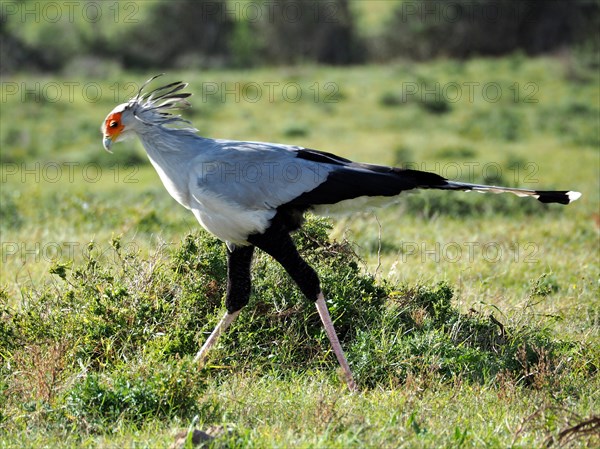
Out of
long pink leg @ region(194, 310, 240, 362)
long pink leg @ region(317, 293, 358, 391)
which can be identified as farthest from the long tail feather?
long pink leg @ region(194, 310, 240, 362)

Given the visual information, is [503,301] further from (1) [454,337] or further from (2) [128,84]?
(2) [128,84]

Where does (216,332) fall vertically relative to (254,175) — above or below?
below

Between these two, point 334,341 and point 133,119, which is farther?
point 133,119

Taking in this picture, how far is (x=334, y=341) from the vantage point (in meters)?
4.32

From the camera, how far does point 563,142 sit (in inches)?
519

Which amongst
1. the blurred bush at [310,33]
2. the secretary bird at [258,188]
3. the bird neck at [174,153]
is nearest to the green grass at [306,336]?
the secretary bird at [258,188]

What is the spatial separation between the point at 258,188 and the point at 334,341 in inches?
34.9

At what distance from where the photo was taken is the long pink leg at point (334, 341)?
4152 millimetres

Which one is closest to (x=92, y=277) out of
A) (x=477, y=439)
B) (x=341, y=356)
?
(x=341, y=356)

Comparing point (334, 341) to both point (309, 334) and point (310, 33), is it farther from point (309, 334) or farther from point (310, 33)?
point (310, 33)

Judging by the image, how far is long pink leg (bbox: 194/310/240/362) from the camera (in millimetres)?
4262

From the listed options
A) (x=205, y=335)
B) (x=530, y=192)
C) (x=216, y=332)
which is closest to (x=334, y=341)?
(x=216, y=332)

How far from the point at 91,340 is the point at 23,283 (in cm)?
120

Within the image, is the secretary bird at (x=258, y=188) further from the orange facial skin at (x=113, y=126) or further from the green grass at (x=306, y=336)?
the green grass at (x=306, y=336)
